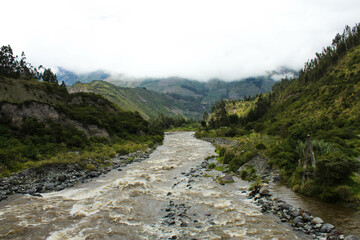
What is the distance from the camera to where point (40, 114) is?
53.5 m

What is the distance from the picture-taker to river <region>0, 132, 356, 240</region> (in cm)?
1546

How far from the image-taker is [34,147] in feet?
130

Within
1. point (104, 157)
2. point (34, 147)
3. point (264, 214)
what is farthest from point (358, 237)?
point (34, 147)

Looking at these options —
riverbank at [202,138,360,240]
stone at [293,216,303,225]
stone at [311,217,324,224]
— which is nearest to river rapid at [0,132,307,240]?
riverbank at [202,138,360,240]

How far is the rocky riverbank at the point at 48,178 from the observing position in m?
25.0

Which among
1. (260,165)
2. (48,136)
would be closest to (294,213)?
(260,165)

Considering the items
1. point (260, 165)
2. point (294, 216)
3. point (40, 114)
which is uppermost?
point (40, 114)

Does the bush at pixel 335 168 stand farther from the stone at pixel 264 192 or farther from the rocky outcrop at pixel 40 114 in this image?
the rocky outcrop at pixel 40 114

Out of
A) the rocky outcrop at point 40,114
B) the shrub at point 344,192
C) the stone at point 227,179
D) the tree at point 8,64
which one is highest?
the tree at point 8,64

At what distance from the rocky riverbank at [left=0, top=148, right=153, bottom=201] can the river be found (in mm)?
1807

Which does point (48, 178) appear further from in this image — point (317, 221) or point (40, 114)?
point (317, 221)

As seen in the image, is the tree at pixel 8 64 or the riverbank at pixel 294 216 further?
the tree at pixel 8 64

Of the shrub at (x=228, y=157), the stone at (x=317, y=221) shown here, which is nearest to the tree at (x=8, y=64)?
the shrub at (x=228, y=157)

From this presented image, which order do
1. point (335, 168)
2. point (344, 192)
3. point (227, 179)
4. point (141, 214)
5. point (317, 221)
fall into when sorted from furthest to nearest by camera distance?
point (227, 179) < point (141, 214) < point (335, 168) < point (344, 192) < point (317, 221)
